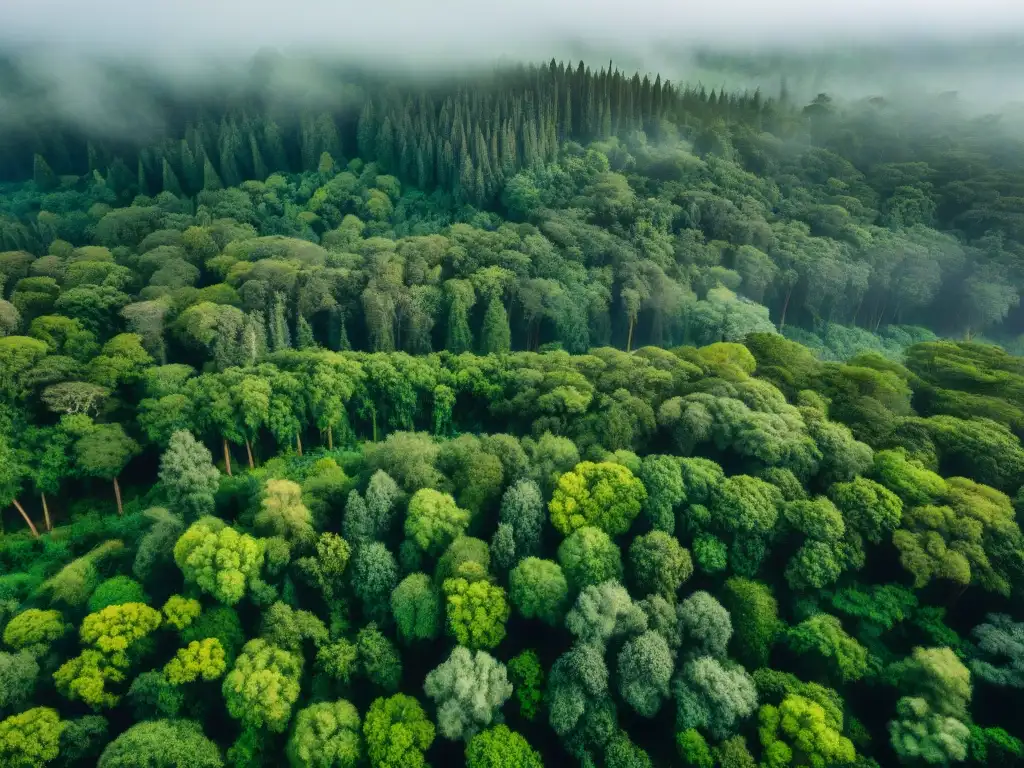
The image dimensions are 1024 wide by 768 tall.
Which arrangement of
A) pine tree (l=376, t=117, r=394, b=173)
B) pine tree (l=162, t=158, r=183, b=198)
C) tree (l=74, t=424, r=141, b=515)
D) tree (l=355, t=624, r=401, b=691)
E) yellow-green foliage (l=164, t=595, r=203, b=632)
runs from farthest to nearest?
pine tree (l=376, t=117, r=394, b=173) → pine tree (l=162, t=158, r=183, b=198) → tree (l=74, t=424, r=141, b=515) → yellow-green foliage (l=164, t=595, r=203, b=632) → tree (l=355, t=624, r=401, b=691)

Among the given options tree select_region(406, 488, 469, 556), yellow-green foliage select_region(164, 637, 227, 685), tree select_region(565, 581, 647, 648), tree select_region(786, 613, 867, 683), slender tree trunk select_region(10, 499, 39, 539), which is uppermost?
tree select_region(406, 488, 469, 556)

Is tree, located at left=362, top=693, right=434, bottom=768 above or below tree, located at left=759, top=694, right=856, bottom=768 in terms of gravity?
below

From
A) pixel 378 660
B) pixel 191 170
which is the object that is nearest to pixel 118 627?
pixel 378 660

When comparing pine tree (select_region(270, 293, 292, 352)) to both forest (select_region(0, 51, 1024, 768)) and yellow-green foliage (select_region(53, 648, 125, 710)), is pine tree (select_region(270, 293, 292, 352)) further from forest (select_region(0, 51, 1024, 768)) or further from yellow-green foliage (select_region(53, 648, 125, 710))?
yellow-green foliage (select_region(53, 648, 125, 710))

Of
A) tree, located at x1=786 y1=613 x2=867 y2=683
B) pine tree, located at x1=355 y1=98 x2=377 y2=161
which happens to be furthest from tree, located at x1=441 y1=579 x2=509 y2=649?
pine tree, located at x1=355 y1=98 x2=377 y2=161

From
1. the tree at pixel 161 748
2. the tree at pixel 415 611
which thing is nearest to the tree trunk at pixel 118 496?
the tree at pixel 161 748

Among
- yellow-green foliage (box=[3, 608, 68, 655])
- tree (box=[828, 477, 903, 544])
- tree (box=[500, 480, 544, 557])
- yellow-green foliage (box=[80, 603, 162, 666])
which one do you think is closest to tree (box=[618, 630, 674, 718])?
tree (box=[500, 480, 544, 557])

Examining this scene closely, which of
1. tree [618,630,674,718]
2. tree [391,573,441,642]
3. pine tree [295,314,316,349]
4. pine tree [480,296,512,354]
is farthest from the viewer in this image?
pine tree [480,296,512,354]

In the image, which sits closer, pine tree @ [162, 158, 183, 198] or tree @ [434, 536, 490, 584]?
tree @ [434, 536, 490, 584]
